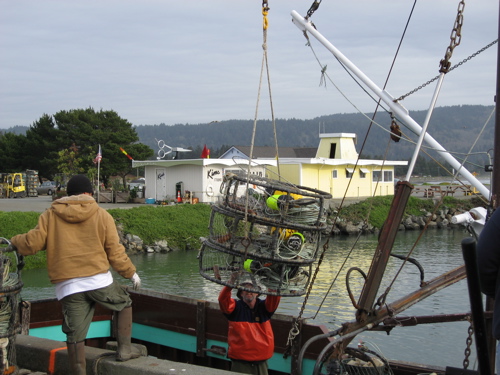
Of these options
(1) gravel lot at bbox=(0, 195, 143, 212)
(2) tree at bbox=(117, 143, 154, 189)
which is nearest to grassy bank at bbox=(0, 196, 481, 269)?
(1) gravel lot at bbox=(0, 195, 143, 212)

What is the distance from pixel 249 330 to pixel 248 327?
32 mm

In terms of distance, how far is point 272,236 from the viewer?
6.07 metres

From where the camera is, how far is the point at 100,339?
889cm

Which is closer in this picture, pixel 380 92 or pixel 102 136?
pixel 380 92

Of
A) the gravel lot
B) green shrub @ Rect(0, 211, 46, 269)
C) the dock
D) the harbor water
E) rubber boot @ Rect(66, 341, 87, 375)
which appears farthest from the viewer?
the gravel lot

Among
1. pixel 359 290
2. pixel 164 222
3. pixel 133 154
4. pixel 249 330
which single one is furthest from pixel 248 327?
pixel 133 154

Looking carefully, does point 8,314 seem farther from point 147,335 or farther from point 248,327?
point 147,335

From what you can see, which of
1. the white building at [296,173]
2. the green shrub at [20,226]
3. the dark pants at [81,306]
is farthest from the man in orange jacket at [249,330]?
the white building at [296,173]

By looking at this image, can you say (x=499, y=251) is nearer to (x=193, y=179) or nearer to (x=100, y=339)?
(x=100, y=339)

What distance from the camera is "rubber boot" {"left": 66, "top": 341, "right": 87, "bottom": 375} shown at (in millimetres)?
5212

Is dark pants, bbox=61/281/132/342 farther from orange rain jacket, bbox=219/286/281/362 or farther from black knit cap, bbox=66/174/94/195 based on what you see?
orange rain jacket, bbox=219/286/281/362

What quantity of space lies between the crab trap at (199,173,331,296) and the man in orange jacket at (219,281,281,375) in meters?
0.20

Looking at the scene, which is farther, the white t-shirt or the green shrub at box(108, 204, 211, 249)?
the green shrub at box(108, 204, 211, 249)

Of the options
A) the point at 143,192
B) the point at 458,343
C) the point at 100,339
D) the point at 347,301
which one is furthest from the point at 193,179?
the point at 100,339
